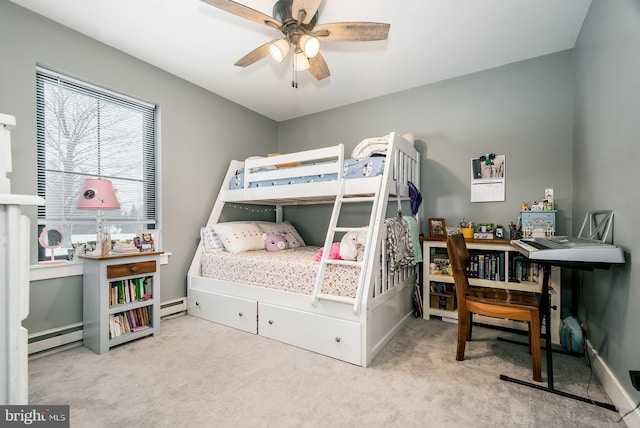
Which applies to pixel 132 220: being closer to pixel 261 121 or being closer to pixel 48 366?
pixel 48 366

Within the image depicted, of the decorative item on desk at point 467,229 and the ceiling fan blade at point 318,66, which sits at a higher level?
the ceiling fan blade at point 318,66

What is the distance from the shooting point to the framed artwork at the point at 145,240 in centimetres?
259

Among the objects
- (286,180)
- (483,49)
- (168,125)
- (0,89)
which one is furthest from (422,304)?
(0,89)

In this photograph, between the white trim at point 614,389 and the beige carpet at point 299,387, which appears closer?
the white trim at point 614,389

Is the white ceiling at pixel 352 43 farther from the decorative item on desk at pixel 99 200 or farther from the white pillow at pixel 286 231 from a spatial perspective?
the white pillow at pixel 286 231

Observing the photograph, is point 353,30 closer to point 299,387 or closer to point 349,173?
point 349,173

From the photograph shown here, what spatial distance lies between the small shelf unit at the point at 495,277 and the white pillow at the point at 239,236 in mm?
1917

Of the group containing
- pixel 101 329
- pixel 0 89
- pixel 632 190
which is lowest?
pixel 101 329

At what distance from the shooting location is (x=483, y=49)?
8.75 ft

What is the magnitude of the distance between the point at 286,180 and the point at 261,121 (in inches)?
67.3

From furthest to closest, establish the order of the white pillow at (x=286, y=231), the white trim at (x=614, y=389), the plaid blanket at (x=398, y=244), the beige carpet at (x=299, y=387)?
the white pillow at (x=286, y=231), the plaid blanket at (x=398, y=244), the beige carpet at (x=299, y=387), the white trim at (x=614, y=389)

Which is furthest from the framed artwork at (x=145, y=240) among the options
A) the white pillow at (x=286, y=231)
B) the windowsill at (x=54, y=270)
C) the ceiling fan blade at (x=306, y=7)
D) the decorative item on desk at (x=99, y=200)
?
the ceiling fan blade at (x=306, y=7)

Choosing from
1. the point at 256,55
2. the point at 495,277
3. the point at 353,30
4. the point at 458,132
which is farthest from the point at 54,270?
the point at 458,132

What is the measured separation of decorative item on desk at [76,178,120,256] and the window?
0.30 metres
